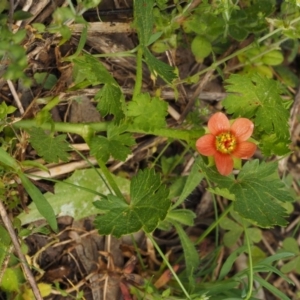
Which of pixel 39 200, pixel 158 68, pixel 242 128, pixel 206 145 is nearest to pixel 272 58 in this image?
pixel 242 128

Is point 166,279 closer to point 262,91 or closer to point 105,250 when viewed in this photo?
point 105,250

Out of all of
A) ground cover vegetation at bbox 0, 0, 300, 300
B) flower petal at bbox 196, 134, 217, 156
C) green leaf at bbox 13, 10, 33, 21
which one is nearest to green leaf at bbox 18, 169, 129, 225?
ground cover vegetation at bbox 0, 0, 300, 300

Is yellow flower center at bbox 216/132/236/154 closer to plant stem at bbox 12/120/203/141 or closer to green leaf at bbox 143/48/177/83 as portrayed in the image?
plant stem at bbox 12/120/203/141

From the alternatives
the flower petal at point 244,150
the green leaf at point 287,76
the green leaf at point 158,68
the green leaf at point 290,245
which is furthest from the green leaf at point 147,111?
the green leaf at point 290,245

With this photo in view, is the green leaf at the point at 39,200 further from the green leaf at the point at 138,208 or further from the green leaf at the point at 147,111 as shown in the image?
the green leaf at the point at 147,111

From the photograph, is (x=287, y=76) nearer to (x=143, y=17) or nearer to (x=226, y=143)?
(x=226, y=143)
